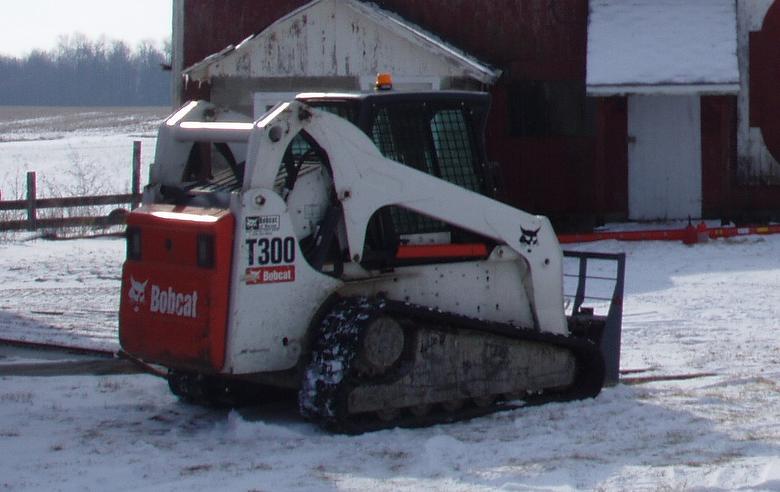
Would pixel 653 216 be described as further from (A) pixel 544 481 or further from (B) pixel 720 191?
(A) pixel 544 481

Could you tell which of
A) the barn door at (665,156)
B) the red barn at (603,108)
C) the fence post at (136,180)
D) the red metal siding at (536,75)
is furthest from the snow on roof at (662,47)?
the fence post at (136,180)

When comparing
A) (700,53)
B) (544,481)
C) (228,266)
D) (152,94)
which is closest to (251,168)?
(228,266)

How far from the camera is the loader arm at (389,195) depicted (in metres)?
8.77

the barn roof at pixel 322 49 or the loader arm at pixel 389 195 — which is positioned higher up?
the barn roof at pixel 322 49

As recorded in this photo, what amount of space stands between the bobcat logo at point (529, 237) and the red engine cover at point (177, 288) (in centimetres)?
221

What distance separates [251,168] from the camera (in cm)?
873

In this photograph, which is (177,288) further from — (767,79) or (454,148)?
(767,79)

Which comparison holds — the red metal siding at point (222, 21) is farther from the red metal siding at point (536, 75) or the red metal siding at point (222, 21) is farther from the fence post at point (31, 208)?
the fence post at point (31, 208)

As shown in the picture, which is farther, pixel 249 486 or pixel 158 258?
pixel 158 258

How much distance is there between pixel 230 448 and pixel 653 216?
14865mm

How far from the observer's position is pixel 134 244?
9.37 metres

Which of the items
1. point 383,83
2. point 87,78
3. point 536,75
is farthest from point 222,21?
point 87,78

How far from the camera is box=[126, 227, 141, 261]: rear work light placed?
367 inches


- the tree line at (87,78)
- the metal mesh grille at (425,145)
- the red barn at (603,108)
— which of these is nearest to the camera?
the metal mesh grille at (425,145)
